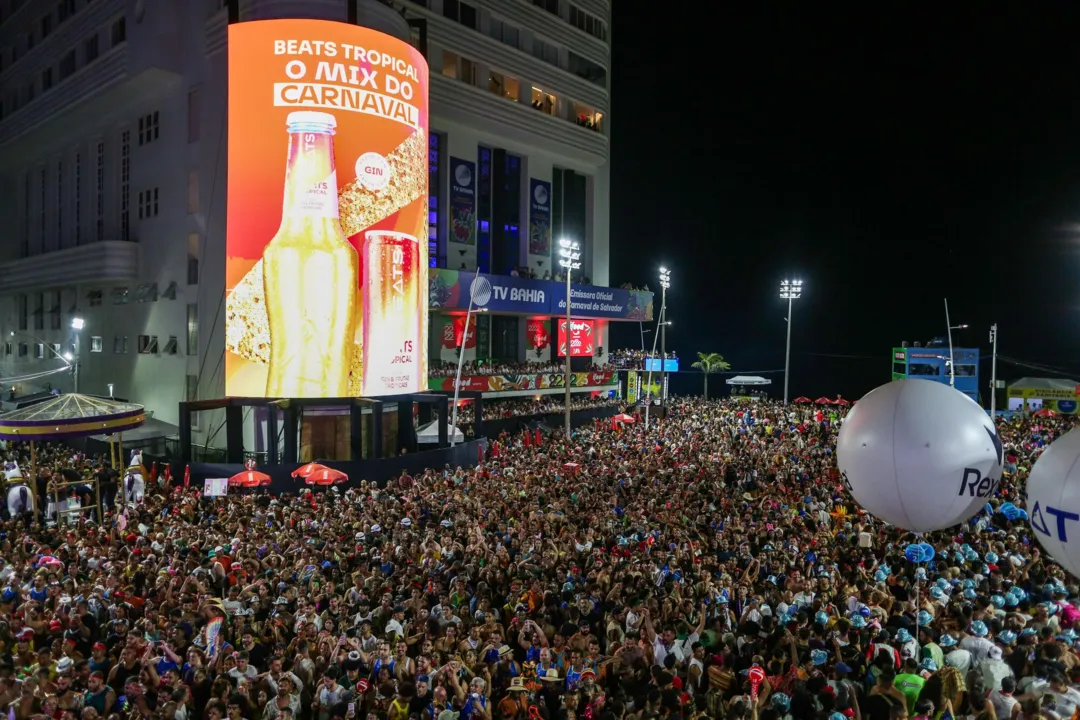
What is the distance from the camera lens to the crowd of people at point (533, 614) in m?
6.83

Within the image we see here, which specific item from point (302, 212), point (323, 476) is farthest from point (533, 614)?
point (302, 212)

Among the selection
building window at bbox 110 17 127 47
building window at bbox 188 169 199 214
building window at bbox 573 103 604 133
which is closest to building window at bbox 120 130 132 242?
building window at bbox 110 17 127 47

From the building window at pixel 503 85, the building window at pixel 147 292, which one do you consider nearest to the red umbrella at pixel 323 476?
the building window at pixel 147 292

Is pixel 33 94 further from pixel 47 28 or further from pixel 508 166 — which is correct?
pixel 508 166

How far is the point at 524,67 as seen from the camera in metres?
45.4

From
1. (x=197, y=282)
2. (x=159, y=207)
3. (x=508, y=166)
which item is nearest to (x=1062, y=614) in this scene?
(x=197, y=282)

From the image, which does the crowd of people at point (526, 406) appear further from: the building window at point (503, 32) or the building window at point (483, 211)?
the building window at point (503, 32)

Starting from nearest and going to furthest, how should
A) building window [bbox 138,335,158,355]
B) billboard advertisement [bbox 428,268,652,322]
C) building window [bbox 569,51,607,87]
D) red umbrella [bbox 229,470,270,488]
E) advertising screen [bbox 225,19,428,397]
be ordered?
red umbrella [bbox 229,470,270,488] → advertising screen [bbox 225,19,428,397] → building window [bbox 138,335,158,355] → billboard advertisement [bbox 428,268,652,322] → building window [bbox 569,51,607,87]

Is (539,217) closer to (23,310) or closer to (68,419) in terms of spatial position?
(68,419)

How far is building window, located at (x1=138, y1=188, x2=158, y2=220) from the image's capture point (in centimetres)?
3494

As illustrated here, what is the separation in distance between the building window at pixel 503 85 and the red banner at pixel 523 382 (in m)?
17.2

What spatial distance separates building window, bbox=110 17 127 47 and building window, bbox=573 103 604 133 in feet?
87.4

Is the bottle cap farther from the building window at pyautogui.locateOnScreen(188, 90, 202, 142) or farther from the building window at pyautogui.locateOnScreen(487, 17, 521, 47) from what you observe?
the building window at pyautogui.locateOnScreen(487, 17, 521, 47)

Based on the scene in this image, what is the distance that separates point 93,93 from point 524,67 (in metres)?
23.4
